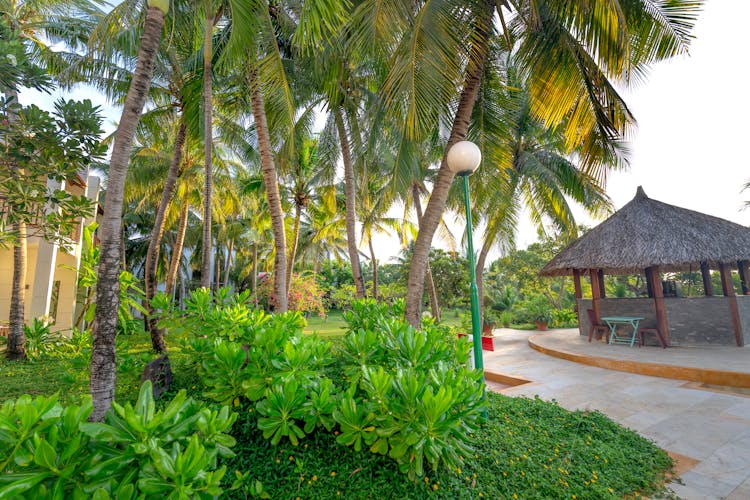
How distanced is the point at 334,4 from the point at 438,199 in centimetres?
295

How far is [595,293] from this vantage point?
1066 centimetres

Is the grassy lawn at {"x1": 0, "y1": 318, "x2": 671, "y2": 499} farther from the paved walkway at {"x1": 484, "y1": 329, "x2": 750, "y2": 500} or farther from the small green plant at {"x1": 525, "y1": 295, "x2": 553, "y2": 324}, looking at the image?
the small green plant at {"x1": 525, "y1": 295, "x2": 553, "y2": 324}

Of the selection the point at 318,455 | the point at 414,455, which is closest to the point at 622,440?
the point at 414,455

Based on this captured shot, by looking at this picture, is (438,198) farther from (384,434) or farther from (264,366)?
(384,434)

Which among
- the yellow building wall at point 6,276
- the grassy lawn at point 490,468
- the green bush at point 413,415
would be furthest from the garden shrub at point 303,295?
the green bush at point 413,415

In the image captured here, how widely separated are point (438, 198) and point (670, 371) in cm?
580

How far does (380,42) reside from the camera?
4867 millimetres

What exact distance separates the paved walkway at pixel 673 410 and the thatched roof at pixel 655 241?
7.95 feet

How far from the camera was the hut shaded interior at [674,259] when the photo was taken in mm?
8484

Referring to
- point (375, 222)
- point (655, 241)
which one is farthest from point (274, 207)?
point (375, 222)

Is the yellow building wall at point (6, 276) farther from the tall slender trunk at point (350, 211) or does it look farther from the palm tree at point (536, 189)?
the palm tree at point (536, 189)

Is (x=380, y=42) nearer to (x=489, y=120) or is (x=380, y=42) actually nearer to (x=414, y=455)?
(x=489, y=120)

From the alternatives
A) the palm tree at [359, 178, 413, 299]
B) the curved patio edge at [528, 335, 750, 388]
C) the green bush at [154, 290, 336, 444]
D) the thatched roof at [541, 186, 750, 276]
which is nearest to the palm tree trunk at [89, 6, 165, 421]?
the green bush at [154, 290, 336, 444]

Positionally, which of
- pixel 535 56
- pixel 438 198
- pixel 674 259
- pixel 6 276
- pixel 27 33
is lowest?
pixel 674 259
